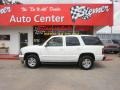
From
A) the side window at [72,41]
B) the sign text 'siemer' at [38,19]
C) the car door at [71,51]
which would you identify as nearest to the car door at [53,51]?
the car door at [71,51]

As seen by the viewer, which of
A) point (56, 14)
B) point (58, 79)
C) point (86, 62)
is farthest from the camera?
point (56, 14)

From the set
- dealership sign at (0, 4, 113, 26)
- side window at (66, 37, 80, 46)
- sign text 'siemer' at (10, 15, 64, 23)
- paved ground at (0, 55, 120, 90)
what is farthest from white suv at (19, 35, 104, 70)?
sign text 'siemer' at (10, 15, 64, 23)

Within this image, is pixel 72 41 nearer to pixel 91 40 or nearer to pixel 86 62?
pixel 91 40

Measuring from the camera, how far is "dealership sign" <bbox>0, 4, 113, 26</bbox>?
76.1 ft

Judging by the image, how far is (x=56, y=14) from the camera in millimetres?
23609

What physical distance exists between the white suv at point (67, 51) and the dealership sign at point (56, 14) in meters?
6.50

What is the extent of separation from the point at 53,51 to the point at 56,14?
7448 mm

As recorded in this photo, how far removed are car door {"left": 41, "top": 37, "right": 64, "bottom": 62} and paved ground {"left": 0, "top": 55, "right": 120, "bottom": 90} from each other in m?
0.66

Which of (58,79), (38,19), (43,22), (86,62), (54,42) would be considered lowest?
(58,79)

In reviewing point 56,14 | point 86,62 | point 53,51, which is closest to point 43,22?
point 56,14

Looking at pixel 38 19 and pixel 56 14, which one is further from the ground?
pixel 56 14

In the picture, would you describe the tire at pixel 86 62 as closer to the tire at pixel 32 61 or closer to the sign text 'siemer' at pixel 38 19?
the tire at pixel 32 61

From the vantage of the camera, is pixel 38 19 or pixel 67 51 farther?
pixel 38 19

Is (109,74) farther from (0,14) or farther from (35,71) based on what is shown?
(0,14)
